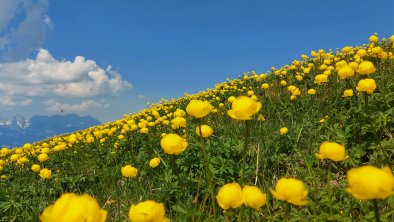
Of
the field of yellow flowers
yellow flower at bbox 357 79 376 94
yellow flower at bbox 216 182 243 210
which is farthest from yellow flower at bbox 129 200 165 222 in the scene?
yellow flower at bbox 357 79 376 94

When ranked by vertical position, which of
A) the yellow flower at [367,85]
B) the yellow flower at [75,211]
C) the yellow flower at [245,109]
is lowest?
the yellow flower at [75,211]

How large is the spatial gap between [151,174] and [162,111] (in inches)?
286

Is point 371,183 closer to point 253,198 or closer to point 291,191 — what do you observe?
point 291,191

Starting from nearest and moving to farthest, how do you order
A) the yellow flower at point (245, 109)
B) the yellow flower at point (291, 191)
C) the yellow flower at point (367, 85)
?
the yellow flower at point (291, 191) < the yellow flower at point (245, 109) < the yellow flower at point (367, 85)

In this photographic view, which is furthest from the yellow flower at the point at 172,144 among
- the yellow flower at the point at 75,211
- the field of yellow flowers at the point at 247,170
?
the yellow flower at the point at 75,211

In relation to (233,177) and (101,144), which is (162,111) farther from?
(233,177)

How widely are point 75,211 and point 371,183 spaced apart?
43.0 inches

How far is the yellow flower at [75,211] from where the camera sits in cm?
134

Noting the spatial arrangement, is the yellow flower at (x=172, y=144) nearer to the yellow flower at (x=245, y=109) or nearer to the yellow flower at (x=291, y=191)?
the yellow flower at (x=245, y=109)

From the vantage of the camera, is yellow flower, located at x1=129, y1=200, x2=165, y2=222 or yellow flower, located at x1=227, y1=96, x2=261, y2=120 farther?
yellow flower, located at x1=227, y1=96, x2=261, y2=120

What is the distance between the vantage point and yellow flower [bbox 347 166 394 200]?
147 centimetres

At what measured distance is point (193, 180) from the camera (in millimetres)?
4652

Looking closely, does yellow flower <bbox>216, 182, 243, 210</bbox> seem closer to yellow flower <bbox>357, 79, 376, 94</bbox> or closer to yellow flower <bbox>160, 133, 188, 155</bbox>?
yellow flower <bbox>160, 133, 188, 155</bbox>

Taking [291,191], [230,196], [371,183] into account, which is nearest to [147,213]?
[230,196]
